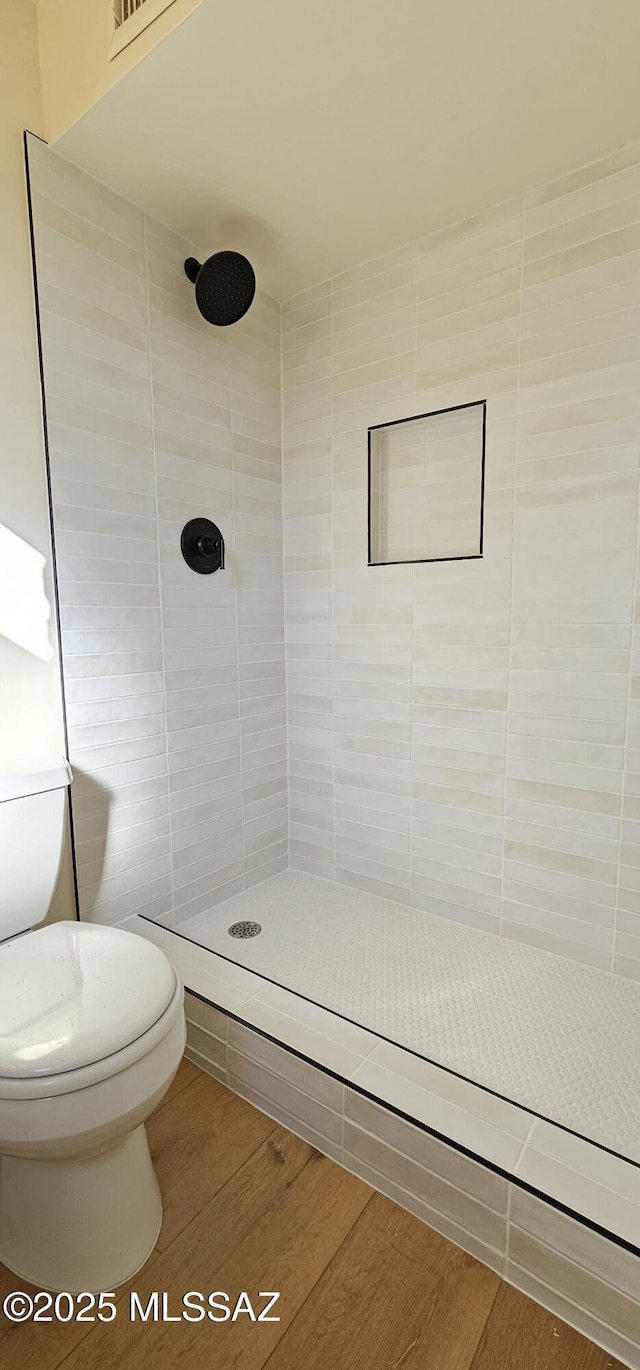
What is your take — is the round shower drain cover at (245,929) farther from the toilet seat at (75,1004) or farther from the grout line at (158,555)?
the toilet seat at (75,1004)

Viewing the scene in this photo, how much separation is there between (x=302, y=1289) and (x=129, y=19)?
2408 mm

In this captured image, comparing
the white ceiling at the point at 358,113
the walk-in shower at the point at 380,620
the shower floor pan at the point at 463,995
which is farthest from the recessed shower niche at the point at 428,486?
the shower floor pan at the point at 463,995

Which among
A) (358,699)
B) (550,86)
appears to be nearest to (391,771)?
(358,699)

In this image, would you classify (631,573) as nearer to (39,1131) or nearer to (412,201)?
(412,201)

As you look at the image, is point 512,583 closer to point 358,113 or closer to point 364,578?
point 364,578

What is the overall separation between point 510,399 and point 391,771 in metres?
1.20

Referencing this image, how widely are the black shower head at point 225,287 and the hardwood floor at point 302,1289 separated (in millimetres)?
2120

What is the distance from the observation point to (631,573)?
4.98ft

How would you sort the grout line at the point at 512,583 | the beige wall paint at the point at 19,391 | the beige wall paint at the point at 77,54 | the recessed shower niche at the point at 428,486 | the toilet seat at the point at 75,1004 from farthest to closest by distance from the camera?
the recessed shower niche at the point at 428,486
the grout line at the point at 512,583
the beige wall paint at the point at 19,391
the beige wall paint at the point at 77,54
the toilet seat at the point at 75,1004

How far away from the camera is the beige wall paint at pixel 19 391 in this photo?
1386 millimetres

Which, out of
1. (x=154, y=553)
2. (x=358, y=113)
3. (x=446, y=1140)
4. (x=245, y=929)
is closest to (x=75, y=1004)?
(x=446, y=1140)

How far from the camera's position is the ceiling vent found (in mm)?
1166

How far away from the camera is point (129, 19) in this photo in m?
1.21

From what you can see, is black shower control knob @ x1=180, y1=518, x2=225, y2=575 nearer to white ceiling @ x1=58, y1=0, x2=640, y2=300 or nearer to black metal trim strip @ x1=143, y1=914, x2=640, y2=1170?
white ceiling @ x1=58, y1=0, x2=640, y2=300
